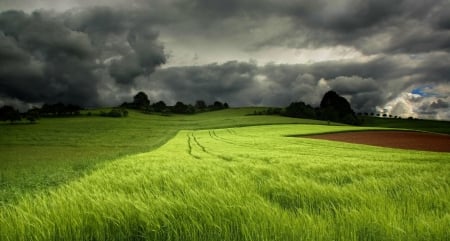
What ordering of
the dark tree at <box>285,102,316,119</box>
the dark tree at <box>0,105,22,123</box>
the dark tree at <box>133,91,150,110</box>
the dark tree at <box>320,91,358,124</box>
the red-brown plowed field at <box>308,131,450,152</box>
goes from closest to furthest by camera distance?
1. the red-brown plowed field at <box>308,131,450,152</box>
2. the dark tree at <box>0,105,22,123</box>
3. the dark tree at <box>320,91,358,124</box>
4. the dark tree at <box>285,102,316,119</box>
5. the dark tree at <box>133,91,150,110</box>

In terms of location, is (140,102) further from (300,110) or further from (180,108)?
(300,110)

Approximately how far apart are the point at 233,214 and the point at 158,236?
2.35 feet

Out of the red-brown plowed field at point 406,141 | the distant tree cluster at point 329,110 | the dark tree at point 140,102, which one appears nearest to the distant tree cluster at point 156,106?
the dark tree at point 140,102

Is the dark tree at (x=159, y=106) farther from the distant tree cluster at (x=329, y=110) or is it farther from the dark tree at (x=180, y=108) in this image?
the distant tree cluster at (x=329, y=110)

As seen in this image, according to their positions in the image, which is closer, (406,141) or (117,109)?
(406,141)

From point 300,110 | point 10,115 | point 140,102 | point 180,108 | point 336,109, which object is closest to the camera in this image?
point 10,115

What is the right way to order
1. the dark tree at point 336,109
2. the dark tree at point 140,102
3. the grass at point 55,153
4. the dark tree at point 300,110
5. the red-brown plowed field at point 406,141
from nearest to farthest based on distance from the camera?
the grass at point 55,153, the red-brown plowed field at point 406,141, the dark tree at point 336,109, the dark tree at point 300,110, the dark tree at point 140,102

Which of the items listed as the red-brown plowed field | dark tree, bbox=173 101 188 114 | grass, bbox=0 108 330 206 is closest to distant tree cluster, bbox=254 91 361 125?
grass, bbox=0 108 330 206

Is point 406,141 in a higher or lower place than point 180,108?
lower

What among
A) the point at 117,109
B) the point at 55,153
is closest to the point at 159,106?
the point at 117,109

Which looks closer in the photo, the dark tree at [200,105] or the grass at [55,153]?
the grass at [55,153]

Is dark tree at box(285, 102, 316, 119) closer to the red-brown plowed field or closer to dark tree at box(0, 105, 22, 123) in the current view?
the red-brown plowed field

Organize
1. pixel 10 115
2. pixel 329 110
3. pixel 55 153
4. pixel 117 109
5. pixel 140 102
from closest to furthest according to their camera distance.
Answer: pixel 55 153 < pixel 10 115 < pixel 329 110 < pixel 117 109 < pixel 140 102

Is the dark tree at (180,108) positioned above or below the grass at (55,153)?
above
